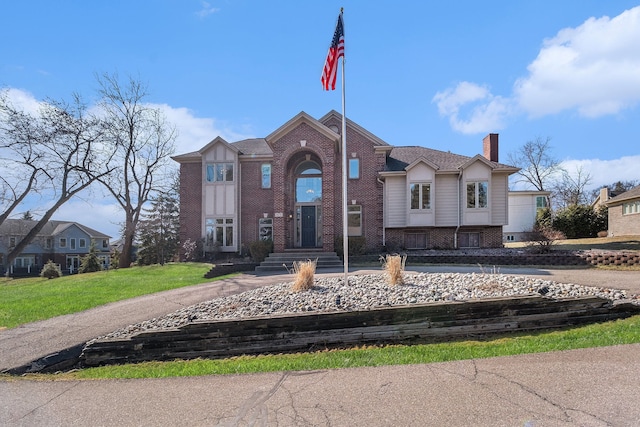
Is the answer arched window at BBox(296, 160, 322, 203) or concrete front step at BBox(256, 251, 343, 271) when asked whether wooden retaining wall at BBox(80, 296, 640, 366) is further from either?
arched window at BBox(296, 160, 322, 203)

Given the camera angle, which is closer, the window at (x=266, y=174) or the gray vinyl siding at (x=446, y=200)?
the gray vinyl siding at (x=446, y=200)

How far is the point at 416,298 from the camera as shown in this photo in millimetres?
7355

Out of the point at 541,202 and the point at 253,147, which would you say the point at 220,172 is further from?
the point at 541,202

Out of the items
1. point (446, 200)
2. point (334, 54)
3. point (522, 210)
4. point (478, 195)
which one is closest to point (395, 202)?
point (446, 200)

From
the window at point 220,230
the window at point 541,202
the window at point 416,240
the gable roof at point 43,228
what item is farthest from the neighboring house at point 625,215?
the gable roof at point 43,228

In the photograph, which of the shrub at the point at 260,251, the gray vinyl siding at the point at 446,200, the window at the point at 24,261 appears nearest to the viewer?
the shrub at the point at 260,251

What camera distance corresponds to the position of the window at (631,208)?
26109mm

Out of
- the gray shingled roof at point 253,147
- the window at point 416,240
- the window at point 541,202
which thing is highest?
the gray shingled roof at point 253,147

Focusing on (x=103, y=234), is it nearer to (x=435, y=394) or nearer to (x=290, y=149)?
→ (x=290, y=149)

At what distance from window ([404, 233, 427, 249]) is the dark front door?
5395mm

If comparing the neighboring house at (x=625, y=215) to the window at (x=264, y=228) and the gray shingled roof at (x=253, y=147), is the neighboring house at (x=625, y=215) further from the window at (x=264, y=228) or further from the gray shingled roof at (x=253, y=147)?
the gray shingled roof at (x=253, y=147)

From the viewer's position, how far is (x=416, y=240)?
2134cm

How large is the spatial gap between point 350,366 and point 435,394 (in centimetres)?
140

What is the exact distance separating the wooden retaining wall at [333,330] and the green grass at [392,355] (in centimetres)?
25
